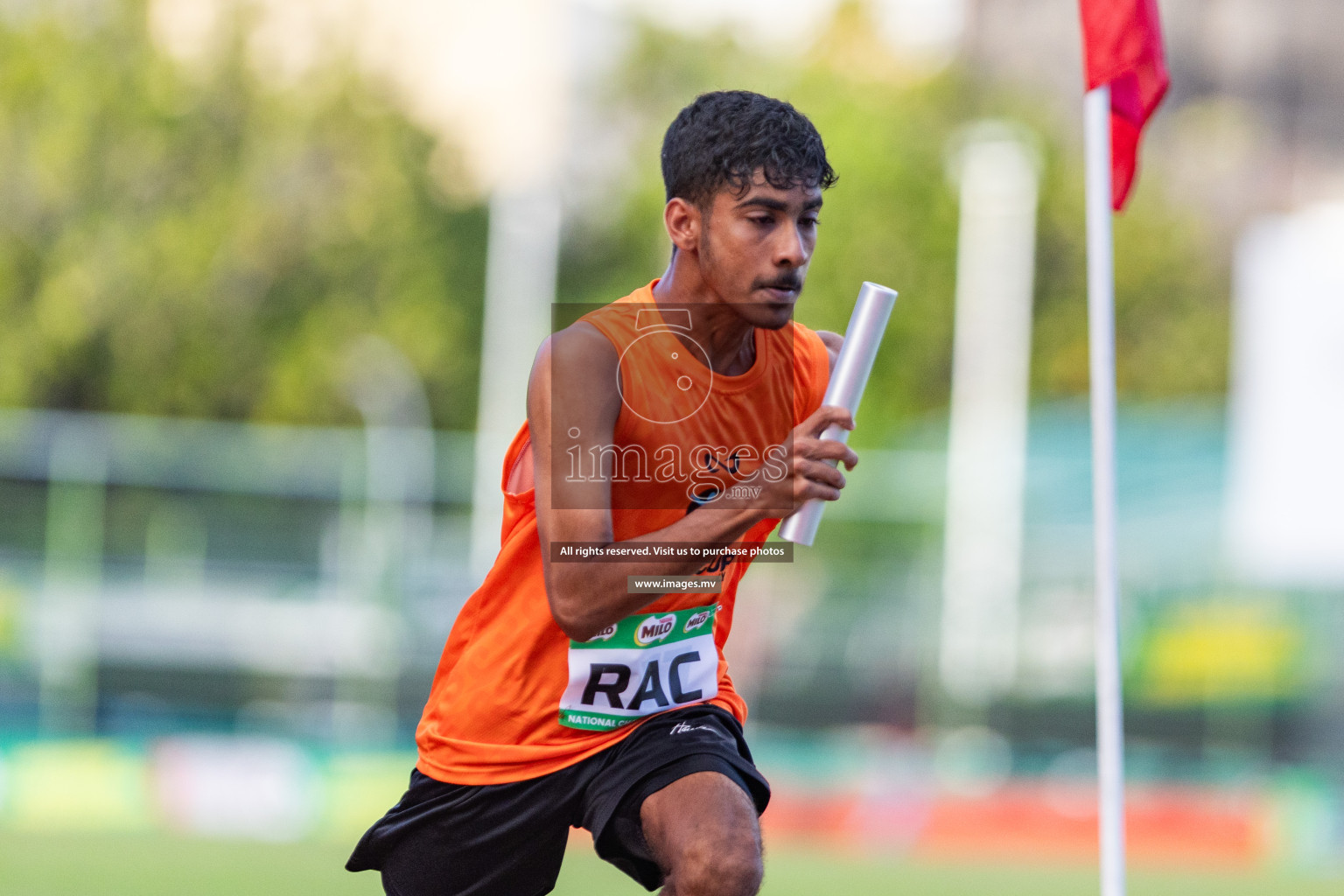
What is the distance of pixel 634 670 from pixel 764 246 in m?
1.02

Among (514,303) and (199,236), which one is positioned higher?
(199,236)

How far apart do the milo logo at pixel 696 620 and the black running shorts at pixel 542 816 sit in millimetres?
198

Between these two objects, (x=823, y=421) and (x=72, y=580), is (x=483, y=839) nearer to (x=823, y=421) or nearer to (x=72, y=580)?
(x=823, y=421)

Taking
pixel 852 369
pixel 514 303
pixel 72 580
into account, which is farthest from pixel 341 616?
pixel 514 303

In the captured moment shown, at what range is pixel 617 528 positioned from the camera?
12.6 feet

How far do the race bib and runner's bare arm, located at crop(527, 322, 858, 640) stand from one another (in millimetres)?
186

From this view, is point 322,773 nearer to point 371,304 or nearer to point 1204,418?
point 1204,418

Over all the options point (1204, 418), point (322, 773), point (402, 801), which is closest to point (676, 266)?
point (402, 801)

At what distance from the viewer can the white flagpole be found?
4.29 metres

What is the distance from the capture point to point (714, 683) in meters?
4.05

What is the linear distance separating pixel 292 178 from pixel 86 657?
17327 mm

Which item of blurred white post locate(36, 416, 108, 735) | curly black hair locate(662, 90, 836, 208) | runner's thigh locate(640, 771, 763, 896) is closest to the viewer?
runner's thigh locate(640, 771, 763, 896)

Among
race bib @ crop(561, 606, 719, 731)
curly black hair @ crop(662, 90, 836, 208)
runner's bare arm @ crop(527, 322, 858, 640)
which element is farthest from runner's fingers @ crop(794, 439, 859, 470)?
race bib @ crop(561, 606, 719, 731)

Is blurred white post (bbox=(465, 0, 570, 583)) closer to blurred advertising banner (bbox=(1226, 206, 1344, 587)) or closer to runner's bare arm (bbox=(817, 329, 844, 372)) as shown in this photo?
blurred advertising banner (bbox=(1226, 206, 1344, 587))
